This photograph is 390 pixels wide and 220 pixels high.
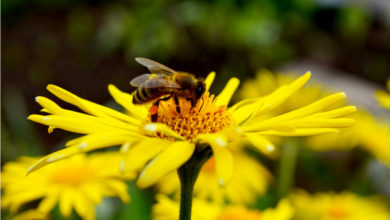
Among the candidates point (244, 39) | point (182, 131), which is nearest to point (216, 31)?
point (244, 39)

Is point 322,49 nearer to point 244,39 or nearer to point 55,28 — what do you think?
point 244,39

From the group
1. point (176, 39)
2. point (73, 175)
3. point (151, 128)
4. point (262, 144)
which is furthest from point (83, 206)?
point (176, 39)

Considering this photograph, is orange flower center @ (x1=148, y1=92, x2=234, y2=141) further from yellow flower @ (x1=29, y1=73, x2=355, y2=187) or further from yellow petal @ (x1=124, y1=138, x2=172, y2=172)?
yellow petal @ (x1=124, y1=138, x2=172, y2=172)

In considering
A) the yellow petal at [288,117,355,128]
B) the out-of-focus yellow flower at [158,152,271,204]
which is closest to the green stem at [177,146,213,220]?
the yellow petal at [288,117,355,128]

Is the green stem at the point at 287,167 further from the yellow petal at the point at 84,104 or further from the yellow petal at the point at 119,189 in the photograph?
the yellow petal at the point at 84,104

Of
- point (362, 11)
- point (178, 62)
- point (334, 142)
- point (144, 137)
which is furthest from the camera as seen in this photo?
point (362, 11)

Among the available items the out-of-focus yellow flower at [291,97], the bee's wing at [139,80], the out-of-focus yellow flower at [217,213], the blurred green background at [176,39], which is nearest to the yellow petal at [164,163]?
the bee's wing at [139,80]
